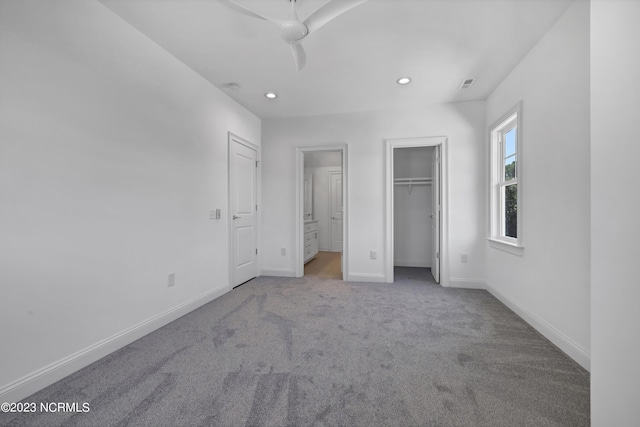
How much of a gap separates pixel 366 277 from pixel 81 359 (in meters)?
3.11

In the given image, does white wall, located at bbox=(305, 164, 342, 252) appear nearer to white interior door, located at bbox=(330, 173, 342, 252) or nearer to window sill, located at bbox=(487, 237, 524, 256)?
white interior door, located at bbox=(330, 173, 342, 252)

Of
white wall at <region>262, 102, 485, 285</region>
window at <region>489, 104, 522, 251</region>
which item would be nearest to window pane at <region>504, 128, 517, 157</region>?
window at <region>489, 104, 522, 251</region>

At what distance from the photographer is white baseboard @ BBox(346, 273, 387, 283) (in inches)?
151

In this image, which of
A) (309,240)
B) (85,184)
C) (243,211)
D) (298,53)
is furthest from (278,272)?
(298,53)

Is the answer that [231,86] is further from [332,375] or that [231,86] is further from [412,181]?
[412,181]

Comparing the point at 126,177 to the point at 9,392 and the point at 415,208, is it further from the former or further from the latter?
the point at 415,208

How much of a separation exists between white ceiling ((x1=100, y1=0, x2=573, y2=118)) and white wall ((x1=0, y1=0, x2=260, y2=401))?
0.38 m

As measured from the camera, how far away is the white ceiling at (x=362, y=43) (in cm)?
190

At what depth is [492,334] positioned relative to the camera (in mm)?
2199

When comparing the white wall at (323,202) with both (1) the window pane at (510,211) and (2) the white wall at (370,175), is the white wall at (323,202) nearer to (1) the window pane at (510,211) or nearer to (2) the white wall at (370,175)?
(2) the white wall at (370,175)

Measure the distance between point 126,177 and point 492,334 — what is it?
10.7ft

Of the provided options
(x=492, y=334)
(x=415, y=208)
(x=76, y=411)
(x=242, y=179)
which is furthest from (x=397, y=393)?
(x=415, y=208)

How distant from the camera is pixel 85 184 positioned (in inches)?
70.3

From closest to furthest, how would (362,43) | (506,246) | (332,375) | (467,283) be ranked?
(332,375), (362,43), (506,246), (467,283)
